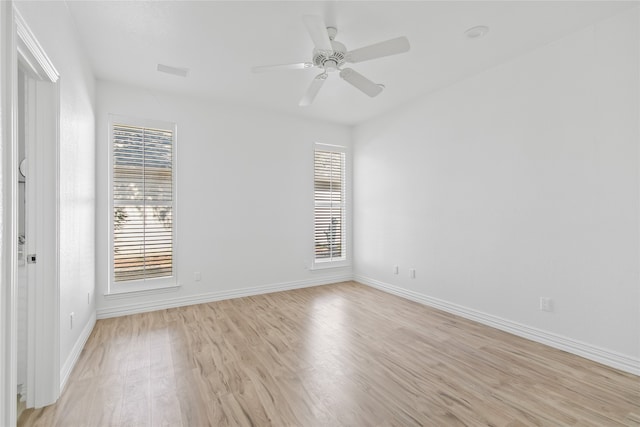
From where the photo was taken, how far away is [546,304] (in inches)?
112

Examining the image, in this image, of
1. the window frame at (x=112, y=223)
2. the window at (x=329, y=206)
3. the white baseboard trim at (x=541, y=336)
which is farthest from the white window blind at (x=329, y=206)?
the window frame at (x=112, y=223)

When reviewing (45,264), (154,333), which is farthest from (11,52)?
(154,333)

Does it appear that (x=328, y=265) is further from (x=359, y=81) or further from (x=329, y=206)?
(x=359, y=81)

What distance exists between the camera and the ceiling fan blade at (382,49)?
2126 millimetres

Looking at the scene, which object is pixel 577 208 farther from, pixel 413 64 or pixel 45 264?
pixel 45 264

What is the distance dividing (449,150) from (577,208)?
150cm

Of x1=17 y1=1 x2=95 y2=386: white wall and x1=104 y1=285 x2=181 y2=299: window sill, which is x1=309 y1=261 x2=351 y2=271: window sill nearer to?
x1=104 y1=285 x2=181 y2=299: window sill

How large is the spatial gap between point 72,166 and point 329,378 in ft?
8.77

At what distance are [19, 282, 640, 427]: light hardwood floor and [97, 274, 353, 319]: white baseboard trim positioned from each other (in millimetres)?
234

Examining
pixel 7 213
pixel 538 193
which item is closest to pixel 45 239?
pixel 7 213

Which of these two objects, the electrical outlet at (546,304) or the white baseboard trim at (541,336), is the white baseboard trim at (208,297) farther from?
the electrical outlet at (546,304)

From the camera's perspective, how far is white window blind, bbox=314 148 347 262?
202 inches

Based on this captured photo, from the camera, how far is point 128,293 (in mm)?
3643

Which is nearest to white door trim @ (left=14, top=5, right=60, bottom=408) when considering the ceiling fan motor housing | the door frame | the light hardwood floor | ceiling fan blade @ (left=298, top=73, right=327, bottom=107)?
the door frame
